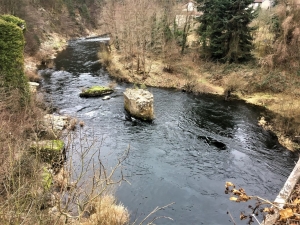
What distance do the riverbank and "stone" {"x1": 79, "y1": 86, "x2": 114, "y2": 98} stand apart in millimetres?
4828

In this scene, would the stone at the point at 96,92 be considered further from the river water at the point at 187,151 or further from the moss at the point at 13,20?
the moss at the point at 13,20

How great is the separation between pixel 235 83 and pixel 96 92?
1362 centimetres

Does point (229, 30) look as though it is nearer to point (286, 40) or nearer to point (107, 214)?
point (286, 40)

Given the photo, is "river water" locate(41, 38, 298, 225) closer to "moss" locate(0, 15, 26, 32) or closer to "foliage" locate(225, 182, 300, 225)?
"moss" locate(0, 15, 26, 32)

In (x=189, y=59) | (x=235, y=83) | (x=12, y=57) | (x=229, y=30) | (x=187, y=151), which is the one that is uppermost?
(x=229, y=30)

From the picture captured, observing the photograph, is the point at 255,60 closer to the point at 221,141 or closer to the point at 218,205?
the point at 221,141

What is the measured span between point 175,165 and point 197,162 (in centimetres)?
131

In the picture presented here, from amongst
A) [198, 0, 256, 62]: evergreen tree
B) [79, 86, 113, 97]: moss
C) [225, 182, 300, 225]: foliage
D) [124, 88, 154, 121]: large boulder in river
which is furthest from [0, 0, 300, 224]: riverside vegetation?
[225, 182, 300, 225]: foliage

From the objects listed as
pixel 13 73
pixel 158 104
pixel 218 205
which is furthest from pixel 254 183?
pixel 13 73

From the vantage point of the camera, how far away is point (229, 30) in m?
29.0

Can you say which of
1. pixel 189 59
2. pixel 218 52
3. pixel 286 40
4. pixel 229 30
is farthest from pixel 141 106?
pixel 286 40

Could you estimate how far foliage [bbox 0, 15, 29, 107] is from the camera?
1471 cm

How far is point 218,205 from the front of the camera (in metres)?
11.6

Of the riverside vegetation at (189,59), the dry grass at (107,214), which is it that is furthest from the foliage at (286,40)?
the dry grass at (107,214)
